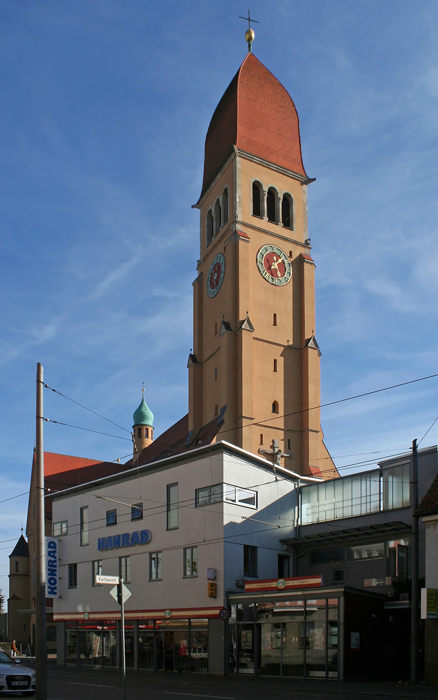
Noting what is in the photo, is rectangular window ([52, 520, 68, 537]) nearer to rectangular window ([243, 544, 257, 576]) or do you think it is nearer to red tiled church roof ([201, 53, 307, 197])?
rectangular window ([243, 544, 257, 576])

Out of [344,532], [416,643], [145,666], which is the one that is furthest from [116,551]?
[416,643]

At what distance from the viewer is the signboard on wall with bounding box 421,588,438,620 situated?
76.5ft

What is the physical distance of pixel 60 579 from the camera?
143 feet

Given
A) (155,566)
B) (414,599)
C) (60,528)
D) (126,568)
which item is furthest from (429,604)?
(60,528)

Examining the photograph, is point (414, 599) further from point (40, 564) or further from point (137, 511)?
point (137, 511)

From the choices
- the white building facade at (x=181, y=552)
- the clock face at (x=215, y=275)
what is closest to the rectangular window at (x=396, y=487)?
the white building facade at (x=181, y=552)

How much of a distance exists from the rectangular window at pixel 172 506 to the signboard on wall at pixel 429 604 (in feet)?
47.5

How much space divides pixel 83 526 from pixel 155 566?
25.4 feet

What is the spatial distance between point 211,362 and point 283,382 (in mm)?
5825

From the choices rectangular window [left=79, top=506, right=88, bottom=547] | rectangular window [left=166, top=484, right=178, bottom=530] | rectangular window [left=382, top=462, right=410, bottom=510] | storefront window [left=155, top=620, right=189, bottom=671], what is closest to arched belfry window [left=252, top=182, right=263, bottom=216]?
rectangular window [left=79, top=506, right=88, bottom=547]

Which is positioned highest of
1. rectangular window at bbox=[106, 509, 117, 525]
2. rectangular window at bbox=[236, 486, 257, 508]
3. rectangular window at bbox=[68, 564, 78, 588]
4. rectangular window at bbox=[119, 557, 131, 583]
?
rectangular window at bbox=[236, 486, 257, 508]

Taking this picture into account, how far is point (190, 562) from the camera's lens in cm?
3419

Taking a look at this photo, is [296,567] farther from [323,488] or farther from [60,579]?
[60,579]

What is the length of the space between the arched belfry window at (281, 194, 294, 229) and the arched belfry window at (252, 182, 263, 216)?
2135 millimetres
